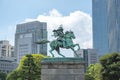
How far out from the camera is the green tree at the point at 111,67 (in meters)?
63.1

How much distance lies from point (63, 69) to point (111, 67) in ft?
64.8

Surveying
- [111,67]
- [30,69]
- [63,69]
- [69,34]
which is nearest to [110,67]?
[111,67]

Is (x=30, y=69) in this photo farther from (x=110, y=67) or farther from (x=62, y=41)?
(x=62, y=41)

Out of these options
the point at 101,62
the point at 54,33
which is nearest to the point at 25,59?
the point at 101,62

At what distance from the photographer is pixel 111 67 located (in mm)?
63312

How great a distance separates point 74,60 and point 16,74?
42.8 m

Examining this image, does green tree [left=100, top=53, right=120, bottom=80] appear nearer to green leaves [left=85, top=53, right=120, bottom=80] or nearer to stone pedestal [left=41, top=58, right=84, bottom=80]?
green leaves [left=85, top=53, right=120, bottom=80]

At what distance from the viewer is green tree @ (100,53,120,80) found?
6306 cm

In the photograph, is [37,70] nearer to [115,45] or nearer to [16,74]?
[16,74]

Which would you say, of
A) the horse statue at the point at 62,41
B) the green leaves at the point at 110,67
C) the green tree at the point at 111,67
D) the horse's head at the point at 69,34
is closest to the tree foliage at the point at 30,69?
the green leaves at the point at 110,67

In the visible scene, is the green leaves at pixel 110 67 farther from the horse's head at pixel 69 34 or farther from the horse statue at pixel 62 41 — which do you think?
the horse statue at pixel 62 41

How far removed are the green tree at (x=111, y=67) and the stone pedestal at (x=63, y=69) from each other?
18.8 metres

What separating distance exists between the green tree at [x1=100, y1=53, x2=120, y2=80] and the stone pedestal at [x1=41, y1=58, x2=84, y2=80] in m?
18.8

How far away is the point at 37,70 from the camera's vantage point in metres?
77.1
